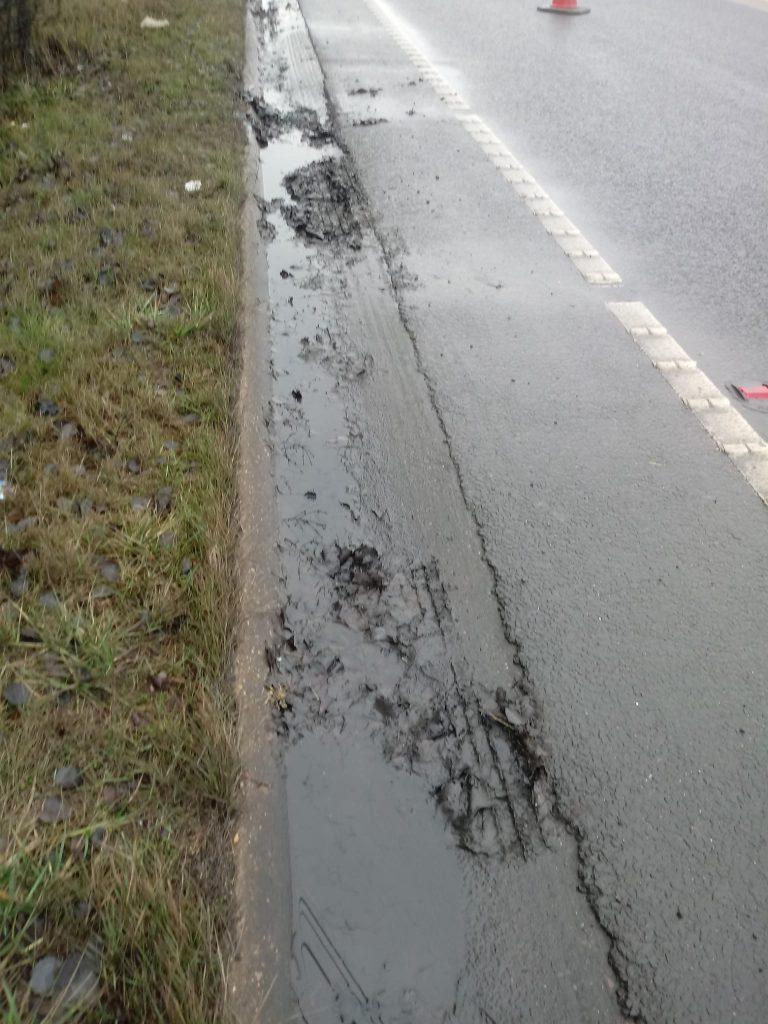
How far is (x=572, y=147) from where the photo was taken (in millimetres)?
7695

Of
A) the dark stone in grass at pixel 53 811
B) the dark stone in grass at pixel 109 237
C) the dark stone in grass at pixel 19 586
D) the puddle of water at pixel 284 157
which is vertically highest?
the dark stone in grass at pixel 109 237

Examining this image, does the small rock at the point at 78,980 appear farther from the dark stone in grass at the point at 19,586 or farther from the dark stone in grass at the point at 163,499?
the dark stone in grass at the point at 163,499

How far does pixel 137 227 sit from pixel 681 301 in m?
3.58

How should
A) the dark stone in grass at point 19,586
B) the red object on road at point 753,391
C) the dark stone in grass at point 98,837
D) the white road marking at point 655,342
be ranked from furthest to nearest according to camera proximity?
1. the red object on road at point 753,391
2. the white road marking at point 655,342
3. the dark stone in grass at point 19,586
4. the dark stone in grass at point 98,837

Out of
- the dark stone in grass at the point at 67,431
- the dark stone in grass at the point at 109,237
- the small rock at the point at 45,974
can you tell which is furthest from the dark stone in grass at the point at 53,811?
the dark stone in grass at the point at 109,237

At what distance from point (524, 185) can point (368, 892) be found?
619cm

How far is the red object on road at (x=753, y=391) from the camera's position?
13.4 feet

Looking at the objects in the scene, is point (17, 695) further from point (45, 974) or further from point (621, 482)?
point (621, 482)

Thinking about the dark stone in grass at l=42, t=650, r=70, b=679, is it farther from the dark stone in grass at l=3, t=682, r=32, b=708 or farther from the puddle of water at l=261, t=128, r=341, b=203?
the puddle of water at l=261, t=128, r=341, b=203

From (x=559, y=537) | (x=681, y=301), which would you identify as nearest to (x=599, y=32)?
(x=681, y=301)

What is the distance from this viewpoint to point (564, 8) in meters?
14.2

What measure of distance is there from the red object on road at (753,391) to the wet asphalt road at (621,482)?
0.13m

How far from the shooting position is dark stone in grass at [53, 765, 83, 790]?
2199mm

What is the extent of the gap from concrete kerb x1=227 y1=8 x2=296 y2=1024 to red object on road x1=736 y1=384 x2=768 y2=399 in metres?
2.46
